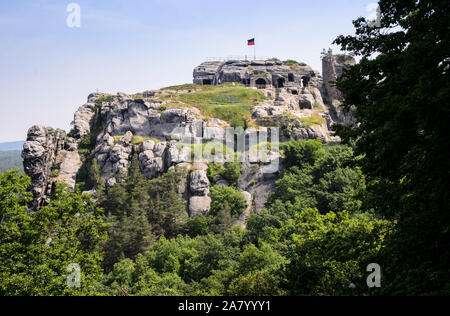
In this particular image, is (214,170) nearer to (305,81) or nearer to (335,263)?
(335,263)

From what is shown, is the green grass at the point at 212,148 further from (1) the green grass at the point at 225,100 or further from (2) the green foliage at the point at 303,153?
(2) the green foliage at the point at 303,153

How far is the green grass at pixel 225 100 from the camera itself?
82812 mm

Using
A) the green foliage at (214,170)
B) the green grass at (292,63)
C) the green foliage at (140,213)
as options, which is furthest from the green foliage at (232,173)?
the green grass at (292,63)

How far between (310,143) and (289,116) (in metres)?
18.1

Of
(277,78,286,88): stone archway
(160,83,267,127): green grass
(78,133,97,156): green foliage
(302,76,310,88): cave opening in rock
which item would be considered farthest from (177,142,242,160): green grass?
(302,76,310,88): cave opening in rock

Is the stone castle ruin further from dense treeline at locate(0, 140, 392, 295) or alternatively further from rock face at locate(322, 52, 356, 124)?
dense treeline at locate(0, 140, 392, 295)

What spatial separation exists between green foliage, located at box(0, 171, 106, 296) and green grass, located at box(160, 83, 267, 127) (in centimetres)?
5877

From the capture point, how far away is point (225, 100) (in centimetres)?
9162

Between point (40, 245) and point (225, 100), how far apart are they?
76440mm

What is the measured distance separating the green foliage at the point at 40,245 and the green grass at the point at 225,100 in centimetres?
5877

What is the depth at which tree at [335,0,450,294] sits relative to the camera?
399 inches

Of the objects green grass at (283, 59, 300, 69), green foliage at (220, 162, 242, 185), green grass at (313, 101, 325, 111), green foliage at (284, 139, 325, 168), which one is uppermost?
green grass at (283, 59, 300, 69)

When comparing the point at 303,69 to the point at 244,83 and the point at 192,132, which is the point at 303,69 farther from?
the point at 192,132
